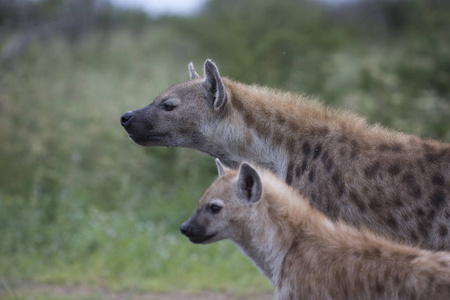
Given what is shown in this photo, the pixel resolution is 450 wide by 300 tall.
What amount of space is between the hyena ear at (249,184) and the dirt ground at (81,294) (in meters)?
2.26

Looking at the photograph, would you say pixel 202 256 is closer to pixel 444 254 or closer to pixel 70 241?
pixel 70 241

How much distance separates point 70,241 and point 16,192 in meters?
1.10

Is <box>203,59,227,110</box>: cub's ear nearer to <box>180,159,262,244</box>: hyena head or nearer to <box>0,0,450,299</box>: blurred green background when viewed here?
<box>180,159,262,244</box>: hyena head

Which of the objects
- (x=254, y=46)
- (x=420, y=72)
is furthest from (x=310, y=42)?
(x=420, y=72)

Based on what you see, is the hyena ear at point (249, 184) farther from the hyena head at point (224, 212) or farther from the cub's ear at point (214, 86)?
the cub's ear at point (214, 86)

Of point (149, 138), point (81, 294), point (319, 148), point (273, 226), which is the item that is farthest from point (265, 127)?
point (81, 294)

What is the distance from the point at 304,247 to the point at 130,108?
7.51 m

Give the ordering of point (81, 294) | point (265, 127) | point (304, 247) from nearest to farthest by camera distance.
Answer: point (304, 247) < point (265, 127) < point (81, 294)

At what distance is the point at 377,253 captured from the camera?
3012 millimetres

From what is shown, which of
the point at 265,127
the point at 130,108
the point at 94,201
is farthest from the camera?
the point at 130,108

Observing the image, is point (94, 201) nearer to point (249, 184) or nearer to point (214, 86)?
point (214, 86)

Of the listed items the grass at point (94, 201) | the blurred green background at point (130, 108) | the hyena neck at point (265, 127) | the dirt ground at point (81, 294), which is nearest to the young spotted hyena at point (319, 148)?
the hyena neck at point (265, 127)

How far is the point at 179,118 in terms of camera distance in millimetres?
4172

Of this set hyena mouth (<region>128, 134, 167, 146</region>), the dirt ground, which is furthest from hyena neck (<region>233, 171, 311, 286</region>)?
the dirt ground
